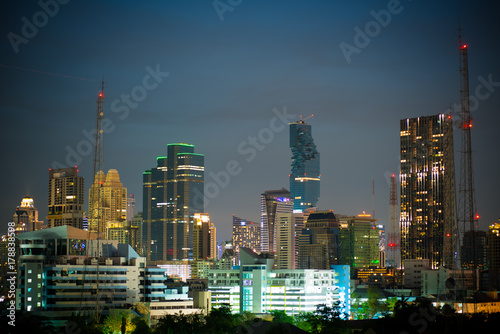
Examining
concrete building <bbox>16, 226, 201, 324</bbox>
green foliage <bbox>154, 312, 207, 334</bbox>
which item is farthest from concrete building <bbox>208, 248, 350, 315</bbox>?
green foliage <bbox>154, 312, 207, 334</bbox>

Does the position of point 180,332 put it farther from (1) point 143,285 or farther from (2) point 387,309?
(2) point 387,309

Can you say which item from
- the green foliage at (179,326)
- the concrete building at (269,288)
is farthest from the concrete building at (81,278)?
the concrete building at (269,288)

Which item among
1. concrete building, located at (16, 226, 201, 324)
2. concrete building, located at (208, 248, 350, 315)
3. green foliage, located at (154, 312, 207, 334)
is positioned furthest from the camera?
concrete building, located at (208, 248, 350, 315)

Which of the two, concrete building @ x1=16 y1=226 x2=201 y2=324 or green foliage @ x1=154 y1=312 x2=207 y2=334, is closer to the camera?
green foliage @ x1=154 y1=312 x2=207 y2=334

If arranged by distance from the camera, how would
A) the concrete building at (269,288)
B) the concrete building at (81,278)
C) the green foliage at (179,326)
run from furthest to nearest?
the concrete building at (269,288), the concrete building at (81,278), the green foliage at (179,326)

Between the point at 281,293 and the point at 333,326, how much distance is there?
44.5 m

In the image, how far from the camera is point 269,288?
147750 mm

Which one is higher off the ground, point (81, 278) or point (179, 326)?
point (81, 278)

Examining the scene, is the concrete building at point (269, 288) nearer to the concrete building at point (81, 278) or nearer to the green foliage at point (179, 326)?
the concrete building at point (81, 278)

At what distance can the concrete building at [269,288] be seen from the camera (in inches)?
5758

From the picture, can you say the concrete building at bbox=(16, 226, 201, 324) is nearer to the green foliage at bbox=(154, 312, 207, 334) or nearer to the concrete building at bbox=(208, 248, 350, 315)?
the green foliage at bbox=(154, 312, 207, 334)

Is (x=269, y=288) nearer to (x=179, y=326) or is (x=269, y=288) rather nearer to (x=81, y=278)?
(x=81, y=278)

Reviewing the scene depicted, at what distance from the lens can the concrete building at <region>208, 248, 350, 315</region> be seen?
5758 inches

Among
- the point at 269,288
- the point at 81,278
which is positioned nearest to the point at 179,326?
the point at 81,278
